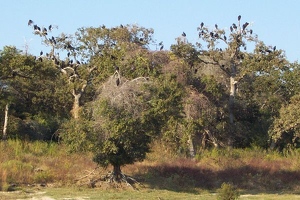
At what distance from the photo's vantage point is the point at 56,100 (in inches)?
1443

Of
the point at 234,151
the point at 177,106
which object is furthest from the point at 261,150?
the point at 177,106

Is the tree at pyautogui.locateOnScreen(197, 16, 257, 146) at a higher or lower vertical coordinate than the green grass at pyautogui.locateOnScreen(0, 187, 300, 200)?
higher

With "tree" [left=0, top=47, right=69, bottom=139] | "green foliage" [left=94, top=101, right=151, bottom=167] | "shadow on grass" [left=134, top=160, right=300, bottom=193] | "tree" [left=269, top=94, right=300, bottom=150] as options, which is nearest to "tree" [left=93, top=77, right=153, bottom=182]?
"green foliage" [left=94, top=101, right=151, bottom=167]

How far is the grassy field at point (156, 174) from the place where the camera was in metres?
21.2

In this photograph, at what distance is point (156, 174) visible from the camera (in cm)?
2555

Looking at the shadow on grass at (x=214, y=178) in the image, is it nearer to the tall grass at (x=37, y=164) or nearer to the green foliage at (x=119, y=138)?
the green foliage at (x=119, y=138)

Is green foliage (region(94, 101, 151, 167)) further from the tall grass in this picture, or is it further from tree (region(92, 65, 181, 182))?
the tall grass

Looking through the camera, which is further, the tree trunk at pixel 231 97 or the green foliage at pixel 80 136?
the tree trunk at pixel 231 97

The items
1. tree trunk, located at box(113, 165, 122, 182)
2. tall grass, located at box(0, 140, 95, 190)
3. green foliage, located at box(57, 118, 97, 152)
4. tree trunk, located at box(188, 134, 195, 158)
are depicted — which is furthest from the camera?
tree trunk, located at box(188, 134, 195, 158)

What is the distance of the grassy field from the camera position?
834 inches

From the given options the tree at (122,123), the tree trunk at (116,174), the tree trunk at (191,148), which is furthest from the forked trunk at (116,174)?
the tree trunk at (191,148)

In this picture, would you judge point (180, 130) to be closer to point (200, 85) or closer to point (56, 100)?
point (200, 85)

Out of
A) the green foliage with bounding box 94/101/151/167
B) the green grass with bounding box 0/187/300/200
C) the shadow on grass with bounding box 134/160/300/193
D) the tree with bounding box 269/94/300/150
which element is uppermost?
the tree with bounding box 269/94/300/150

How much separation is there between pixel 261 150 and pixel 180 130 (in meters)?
6.08
